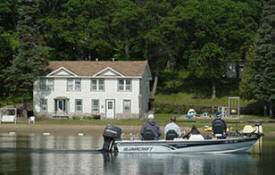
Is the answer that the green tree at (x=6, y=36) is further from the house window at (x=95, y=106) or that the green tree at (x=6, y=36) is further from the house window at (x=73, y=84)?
the house window at (x=95, y=106)

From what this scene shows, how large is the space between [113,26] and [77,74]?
53.9ft

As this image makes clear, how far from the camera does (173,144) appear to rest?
1422 inches

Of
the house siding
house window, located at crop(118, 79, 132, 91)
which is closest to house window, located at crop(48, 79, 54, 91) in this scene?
the house siding

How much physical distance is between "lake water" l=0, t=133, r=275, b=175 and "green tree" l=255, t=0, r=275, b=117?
1053 inches

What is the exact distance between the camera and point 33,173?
28.7 meters

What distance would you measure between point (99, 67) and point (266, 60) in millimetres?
20001

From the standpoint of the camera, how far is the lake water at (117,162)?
29.7 meters

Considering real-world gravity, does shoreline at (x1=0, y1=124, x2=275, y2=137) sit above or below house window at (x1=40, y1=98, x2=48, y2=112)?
below

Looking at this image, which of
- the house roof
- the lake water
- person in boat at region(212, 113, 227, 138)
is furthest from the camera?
the house roof

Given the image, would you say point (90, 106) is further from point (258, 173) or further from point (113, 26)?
point (258, 173)

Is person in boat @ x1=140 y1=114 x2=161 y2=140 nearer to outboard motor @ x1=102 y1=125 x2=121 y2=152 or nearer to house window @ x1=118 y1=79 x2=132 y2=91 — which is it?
outboard motor @ x1=102 y1=125 x2=121 y2=152

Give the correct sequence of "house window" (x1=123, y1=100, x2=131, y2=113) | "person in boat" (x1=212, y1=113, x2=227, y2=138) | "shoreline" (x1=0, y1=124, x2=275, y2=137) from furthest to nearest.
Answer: "house window" (x1=123, y1=100, x2=131, y2=113), "shoreline" (x1=0, y1=124, x2=275, y2=137), "person in boat" (x1=212, y1=113, x2=227, y2=138)

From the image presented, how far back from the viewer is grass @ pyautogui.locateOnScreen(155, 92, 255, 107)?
83625 millimetres

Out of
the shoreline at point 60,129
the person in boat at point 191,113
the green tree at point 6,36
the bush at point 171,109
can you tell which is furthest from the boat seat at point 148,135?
the green tree at point 6,36
